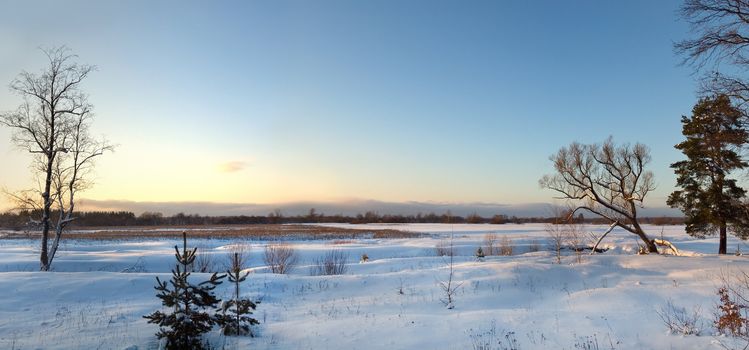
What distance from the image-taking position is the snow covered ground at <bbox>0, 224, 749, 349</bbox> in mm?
9172

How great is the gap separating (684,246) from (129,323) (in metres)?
46.3

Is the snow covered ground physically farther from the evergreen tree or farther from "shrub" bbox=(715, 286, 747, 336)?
the evergreen tree

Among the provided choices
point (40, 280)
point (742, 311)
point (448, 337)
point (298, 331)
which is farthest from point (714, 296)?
point (40, 280)

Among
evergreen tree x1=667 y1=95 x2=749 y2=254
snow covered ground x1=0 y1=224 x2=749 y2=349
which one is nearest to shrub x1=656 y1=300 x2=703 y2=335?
snow covered ground x1=0 y1=224 x2=749 y2=349

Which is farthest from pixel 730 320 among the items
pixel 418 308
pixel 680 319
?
pixel 418 308

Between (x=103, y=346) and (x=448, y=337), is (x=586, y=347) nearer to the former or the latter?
(x=448, y=337)

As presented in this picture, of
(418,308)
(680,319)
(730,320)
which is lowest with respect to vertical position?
(418,308)

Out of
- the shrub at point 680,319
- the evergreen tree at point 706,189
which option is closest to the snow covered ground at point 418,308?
the shrub at point 680,319

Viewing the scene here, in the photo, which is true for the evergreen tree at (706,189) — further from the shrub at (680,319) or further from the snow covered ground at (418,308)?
the shrub at (680,319)

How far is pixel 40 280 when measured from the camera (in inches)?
597

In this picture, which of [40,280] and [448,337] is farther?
[40,280]

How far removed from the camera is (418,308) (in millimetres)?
12953

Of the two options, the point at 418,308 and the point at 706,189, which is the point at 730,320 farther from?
the point at 706,189

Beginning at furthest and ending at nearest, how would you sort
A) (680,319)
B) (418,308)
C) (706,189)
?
(706,189) → (418,308) → (680,319)
